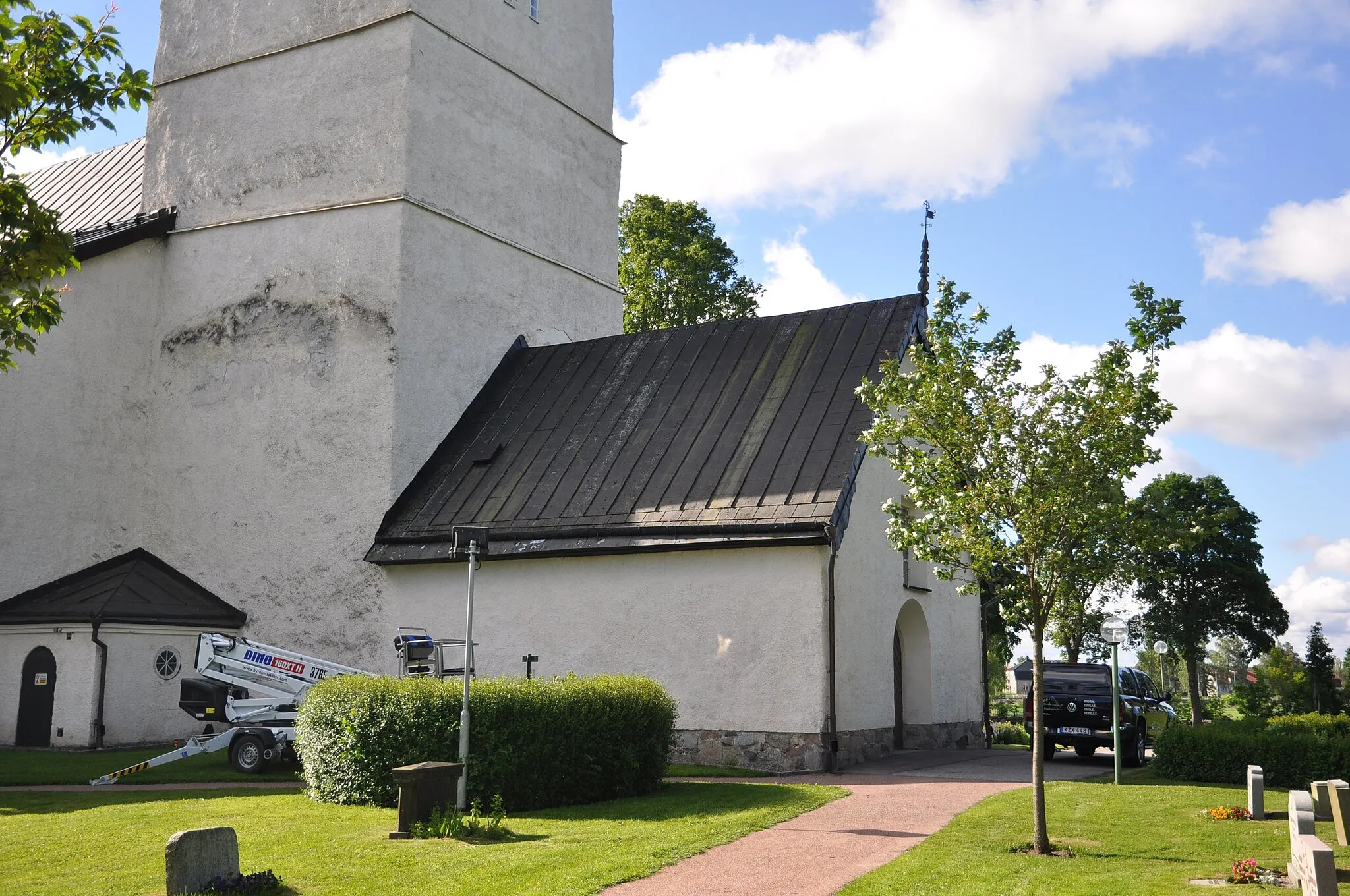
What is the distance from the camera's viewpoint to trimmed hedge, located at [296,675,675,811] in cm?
→ 1280

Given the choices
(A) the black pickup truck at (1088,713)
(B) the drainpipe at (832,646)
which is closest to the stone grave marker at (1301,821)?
(B) the drainpipe at (832,646)

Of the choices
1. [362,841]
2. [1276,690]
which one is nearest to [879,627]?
[362,841]

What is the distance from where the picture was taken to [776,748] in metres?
16.5

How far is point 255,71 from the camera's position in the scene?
81.2 ft

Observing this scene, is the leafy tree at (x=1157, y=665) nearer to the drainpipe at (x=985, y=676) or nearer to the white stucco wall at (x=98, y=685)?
the drainpipe at (x=985, y=676)

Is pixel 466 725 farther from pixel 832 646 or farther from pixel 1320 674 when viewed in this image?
pixel 1320 674

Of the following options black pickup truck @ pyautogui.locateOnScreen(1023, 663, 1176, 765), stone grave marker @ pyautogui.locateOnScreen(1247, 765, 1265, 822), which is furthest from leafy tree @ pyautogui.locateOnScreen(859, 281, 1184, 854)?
black pickup truck @ pyautogui.locateOnScreen(1023, 663, 1176, 765)

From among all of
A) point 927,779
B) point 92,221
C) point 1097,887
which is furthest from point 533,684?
point 92,221

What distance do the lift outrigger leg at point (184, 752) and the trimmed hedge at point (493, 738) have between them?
10.1 feet

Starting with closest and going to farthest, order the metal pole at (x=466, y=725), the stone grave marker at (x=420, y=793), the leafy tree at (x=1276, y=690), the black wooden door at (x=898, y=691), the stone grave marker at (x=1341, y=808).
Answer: the stone grave marker at (x=1341, y=808)
the stone grave marker at (x=420, y=793)
the metal pole at (x=466, y=725)
the black wooden door at (x=898, y=691)
the leafy tree at (x=1276, y=690)

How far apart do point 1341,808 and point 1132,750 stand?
333 inches

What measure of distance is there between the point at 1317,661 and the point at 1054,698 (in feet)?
127

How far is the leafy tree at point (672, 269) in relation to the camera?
36.3 m

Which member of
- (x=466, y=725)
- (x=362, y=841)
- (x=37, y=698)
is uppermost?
(x=466, y=725)
